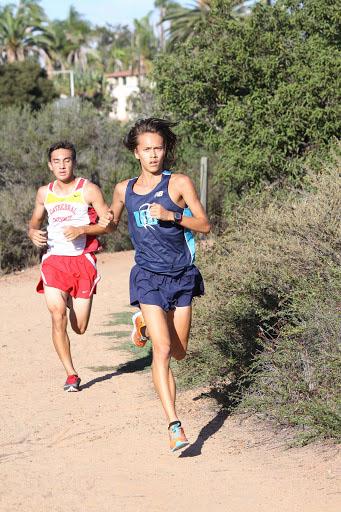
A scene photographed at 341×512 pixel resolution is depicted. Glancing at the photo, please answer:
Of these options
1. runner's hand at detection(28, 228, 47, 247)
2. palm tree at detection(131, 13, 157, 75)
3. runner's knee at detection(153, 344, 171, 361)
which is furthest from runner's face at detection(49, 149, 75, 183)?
palm tree at detection(131, 13, 157, 75)

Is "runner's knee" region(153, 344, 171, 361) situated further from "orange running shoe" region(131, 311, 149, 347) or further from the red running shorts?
the red running shorts

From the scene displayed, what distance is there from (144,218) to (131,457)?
1447 mm

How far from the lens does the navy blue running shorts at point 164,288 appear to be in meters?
6.09

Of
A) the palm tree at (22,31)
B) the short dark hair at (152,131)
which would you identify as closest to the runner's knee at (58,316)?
the short dark hair at (152,131)

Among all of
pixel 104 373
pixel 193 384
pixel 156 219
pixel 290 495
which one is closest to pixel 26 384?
pixel 104 373

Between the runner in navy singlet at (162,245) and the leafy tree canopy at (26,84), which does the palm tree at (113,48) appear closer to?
the leafy tree canopy at (26,84)

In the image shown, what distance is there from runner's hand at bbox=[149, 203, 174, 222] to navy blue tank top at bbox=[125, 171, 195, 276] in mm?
150

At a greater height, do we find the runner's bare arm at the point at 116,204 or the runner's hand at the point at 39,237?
the runner's bare arm at the point at 116,204

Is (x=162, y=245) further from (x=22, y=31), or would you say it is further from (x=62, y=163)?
(x=22, y=31)

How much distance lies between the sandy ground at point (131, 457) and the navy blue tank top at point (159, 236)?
1139 mm

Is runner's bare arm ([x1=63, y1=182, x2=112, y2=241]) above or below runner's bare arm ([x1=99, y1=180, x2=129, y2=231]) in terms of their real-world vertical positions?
below

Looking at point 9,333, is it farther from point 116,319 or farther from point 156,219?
point 156,219

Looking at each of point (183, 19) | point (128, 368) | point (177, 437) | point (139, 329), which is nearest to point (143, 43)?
point (183, 19)

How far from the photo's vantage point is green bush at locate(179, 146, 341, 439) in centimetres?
607
